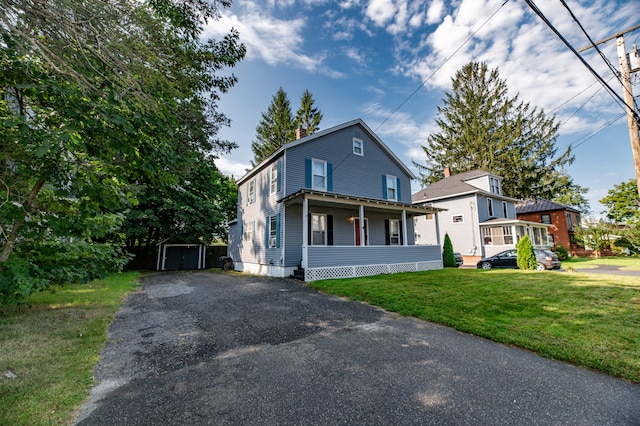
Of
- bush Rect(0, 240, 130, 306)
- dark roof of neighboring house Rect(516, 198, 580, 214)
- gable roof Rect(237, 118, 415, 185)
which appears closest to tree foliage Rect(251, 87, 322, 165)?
gable roof Rect(237, 118, 415, 185)

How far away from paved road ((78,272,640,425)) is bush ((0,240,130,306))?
4.12ft

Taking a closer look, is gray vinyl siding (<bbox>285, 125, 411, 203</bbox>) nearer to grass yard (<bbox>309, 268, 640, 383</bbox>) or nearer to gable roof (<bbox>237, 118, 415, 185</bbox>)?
gable roof (<bbox>237, 118, 415, 185</bbox>)

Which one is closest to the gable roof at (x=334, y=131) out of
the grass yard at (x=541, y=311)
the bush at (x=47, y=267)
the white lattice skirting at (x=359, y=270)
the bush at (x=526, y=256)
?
the white lattice skirting at (x=359, y=270)

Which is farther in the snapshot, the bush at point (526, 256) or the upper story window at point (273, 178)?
the bush at point (526, 256)

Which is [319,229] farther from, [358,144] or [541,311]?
[541,311]

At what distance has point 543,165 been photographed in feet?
94.7

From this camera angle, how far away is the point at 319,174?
1345 centimetres

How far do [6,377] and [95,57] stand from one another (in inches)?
153

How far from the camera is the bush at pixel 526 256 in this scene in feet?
44.9

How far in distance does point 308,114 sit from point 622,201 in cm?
3154

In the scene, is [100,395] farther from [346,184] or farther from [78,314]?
[346,184]

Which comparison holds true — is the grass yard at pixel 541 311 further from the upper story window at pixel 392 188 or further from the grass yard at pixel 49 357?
the upper story window at pixel 392 188

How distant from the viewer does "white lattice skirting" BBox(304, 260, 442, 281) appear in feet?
34.2

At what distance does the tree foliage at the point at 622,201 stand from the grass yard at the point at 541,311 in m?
22.0
